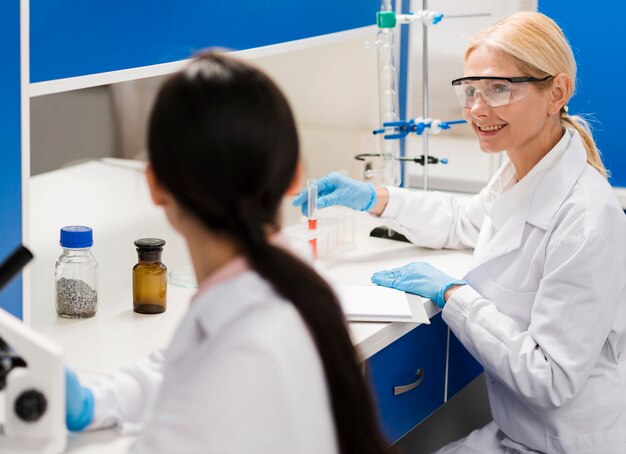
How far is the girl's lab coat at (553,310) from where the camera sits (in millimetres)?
1699

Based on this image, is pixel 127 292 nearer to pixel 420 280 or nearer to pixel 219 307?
pixel 420 280

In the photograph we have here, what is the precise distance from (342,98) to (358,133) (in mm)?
120

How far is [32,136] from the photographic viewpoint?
9.12 ft

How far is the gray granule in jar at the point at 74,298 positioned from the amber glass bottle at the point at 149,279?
0.09 meters

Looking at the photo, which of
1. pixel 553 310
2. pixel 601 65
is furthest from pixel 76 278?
pixel 601 65

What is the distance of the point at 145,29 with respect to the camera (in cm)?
178

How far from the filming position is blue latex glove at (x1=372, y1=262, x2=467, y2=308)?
1904mm

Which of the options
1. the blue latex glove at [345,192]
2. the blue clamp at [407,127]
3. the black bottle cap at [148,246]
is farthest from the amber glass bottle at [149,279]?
the blue clamp at [407,127]

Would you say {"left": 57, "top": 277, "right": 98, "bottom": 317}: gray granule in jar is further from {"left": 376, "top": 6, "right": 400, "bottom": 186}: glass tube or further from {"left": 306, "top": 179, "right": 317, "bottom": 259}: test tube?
{"left": 376, "top": 6, "right": 400, "bottom": 186}: glass tube

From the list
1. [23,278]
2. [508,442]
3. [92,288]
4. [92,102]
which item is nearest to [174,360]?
[23,278]

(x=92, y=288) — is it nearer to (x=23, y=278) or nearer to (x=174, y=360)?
(x=23, y=278)

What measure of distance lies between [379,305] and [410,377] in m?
0.20

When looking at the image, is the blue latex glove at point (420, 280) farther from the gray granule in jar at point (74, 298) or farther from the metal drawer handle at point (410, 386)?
the gray granule in jar at point (74, 298)

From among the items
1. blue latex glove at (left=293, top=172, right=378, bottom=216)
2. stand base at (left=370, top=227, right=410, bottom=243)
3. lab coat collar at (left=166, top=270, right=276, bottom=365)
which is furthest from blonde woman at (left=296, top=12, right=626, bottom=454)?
lab coat collar at (left=166, top=270, right=276, bottom=365)
